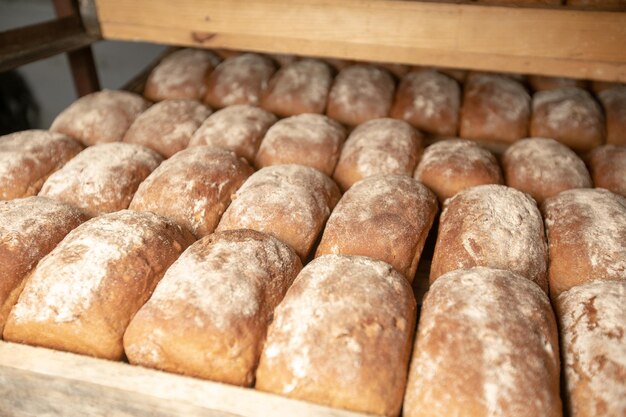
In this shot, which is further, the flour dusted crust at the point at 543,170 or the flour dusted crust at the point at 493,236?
the flour dusted crust at the point at 543,170

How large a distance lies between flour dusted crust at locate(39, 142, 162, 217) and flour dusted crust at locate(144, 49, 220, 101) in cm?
82

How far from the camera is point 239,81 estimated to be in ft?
9.27

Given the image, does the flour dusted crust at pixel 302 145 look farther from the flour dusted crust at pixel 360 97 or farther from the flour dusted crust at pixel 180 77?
the flour dusted crust at pixel 180 77

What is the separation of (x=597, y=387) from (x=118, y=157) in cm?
179

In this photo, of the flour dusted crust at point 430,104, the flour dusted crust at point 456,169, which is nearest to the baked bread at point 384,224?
the flour dusted crust at point 456,169

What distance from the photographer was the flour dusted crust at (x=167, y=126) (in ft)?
7.70

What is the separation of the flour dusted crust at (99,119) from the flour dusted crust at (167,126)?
0.26 feet

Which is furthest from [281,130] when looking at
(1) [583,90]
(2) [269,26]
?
(1) [583,90]

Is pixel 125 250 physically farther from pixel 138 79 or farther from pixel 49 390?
pixel 138 79

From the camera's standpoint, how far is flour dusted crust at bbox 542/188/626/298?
154 centimetres

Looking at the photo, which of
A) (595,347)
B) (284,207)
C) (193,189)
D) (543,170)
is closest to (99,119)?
(193,189)

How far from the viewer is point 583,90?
2590 millimetres

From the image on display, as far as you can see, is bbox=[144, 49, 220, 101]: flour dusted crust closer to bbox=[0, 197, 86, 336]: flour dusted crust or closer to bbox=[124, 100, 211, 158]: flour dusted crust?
bbox=[124, 100, 211, 158]: flour dusted crust

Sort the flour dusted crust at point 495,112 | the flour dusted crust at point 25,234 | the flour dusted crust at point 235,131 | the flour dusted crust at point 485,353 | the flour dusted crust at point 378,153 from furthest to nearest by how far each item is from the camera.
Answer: the flour dusted crust at point 495,112, the flour dusted crust at point 235,131, the flour dusted crust at point 378,153, the flour dusted crust at point 25,234, the flour dusted crust at point 485,353
